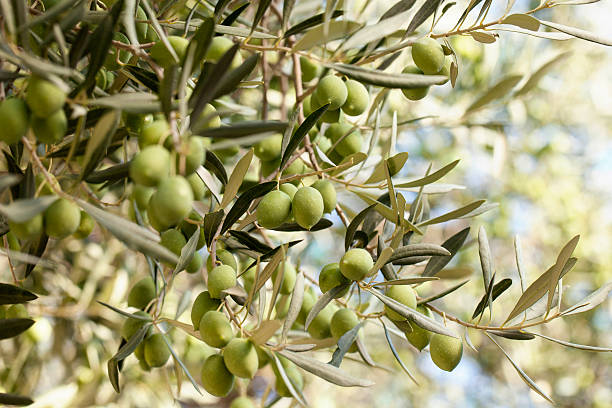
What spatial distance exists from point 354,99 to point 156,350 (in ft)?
1.60

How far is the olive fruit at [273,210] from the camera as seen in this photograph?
27.3 inches

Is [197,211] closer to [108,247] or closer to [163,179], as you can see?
[163,179]

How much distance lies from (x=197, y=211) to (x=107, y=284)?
3.04ft

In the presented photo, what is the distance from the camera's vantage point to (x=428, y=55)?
706 mm

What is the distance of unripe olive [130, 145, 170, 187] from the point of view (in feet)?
1.49

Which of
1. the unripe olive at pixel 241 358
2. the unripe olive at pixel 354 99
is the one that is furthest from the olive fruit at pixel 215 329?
the unripe olive at pixel 354 99

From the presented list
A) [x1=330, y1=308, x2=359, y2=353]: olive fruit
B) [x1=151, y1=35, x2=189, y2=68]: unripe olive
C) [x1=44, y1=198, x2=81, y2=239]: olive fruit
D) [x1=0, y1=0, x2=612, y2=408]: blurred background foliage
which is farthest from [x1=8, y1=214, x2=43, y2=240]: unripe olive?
[x1=0, y1=0, x2=612, y2=408]: blurred background foliage

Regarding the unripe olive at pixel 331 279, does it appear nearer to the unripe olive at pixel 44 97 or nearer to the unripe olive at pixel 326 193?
the unripe olive at pixel 326 193

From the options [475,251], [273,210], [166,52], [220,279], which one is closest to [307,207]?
[273,210]

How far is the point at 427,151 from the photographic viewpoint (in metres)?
2.28

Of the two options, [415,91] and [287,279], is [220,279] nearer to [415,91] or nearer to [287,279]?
[287,279]

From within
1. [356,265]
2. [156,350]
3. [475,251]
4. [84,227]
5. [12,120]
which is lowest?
[475,251]

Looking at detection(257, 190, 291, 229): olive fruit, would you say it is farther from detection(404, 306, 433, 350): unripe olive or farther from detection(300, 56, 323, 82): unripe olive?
detection(300, 56, 323, 82): unripe olive

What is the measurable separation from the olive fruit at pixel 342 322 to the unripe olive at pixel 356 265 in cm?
13
